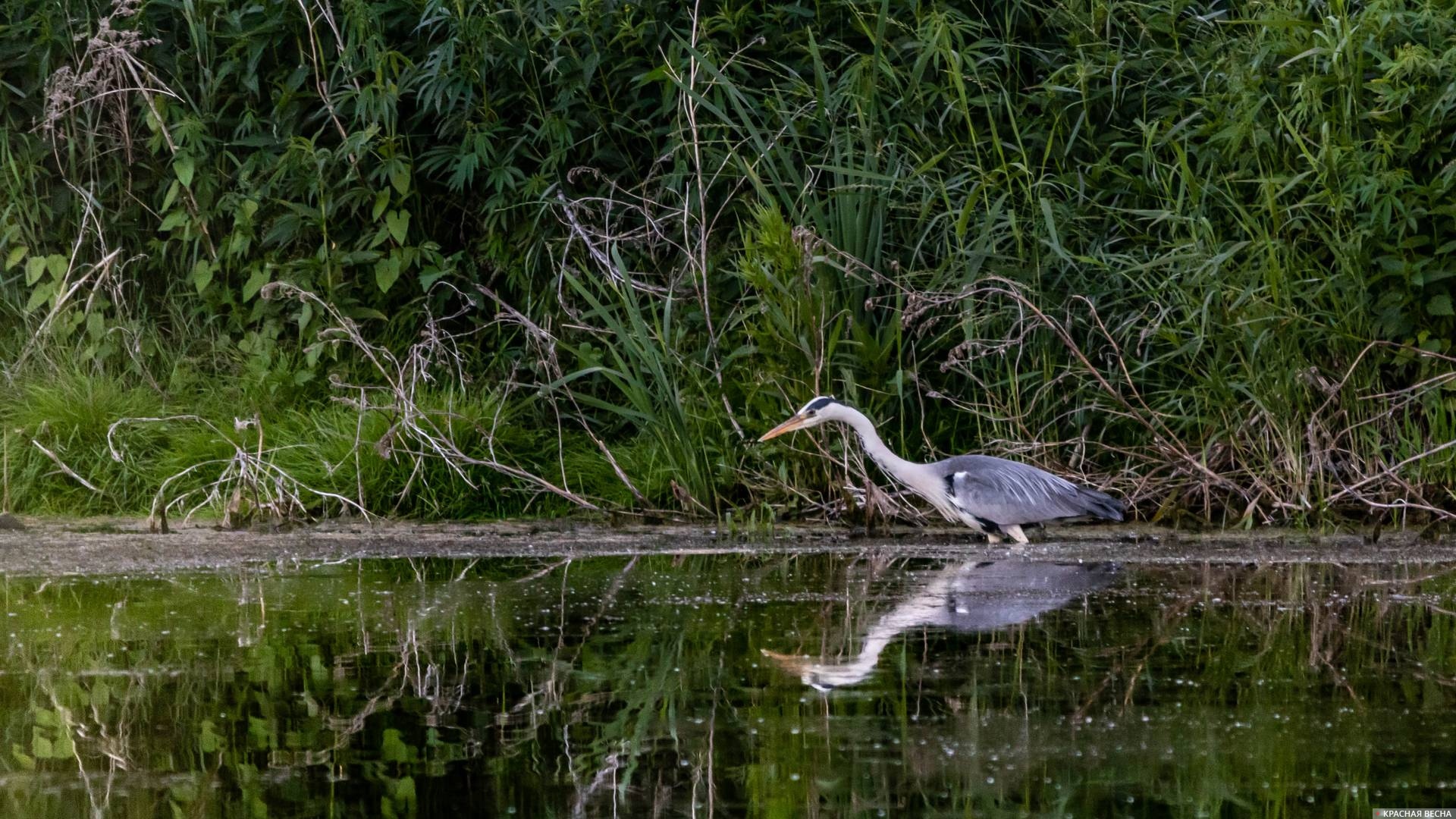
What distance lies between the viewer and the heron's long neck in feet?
23.1

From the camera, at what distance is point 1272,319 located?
712 centimetres

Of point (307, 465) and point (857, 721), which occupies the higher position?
point (307, 465)

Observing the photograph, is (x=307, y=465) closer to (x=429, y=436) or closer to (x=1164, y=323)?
(x=429, y=436)

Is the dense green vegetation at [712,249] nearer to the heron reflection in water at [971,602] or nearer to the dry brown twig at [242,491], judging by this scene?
the dry brown twig at [242,491]

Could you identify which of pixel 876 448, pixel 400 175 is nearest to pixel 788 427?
pixel 876 448

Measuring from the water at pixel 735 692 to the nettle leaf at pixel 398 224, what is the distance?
7.88 ft

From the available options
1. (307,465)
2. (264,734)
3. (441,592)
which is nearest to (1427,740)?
(264,734)

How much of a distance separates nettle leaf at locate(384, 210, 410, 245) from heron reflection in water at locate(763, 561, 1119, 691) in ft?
11.1

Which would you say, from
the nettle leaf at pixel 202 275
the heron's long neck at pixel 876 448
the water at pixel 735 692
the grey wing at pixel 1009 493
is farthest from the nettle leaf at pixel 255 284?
the grey wing at pixel 1009 493

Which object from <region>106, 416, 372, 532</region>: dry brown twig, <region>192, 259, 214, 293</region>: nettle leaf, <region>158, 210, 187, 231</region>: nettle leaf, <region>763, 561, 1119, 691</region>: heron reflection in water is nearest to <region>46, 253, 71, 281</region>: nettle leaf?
<region>158, 210, 187, 231</region>: nettle leaf

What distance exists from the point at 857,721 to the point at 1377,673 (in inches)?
58.1

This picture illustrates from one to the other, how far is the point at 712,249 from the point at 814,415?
64.3 inches

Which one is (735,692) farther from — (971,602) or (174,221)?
(174,221)

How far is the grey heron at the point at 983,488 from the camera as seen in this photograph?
6855 millimetres
